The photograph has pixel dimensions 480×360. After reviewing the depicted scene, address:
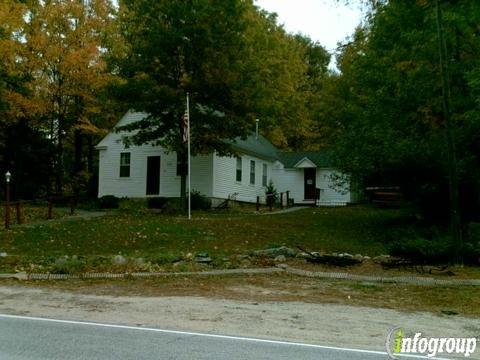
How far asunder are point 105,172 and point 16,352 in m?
29.6

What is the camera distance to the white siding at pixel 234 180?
3272 centimetres

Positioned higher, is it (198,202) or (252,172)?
(252,172)

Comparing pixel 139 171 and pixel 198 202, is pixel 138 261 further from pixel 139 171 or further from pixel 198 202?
pixel 139 171

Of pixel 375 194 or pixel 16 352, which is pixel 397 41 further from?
pixel 16 352

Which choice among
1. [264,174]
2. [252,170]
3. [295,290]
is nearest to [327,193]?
[264,174]

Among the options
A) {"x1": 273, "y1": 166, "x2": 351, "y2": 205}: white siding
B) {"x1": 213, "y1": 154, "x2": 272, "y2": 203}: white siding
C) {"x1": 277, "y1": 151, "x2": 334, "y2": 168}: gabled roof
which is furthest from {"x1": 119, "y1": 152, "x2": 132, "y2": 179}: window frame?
{"x1": 277, "y1": 151, "x2": 334, "y2": 168}: gabled roof

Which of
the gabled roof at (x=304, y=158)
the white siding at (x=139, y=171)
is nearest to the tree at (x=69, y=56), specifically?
the white siding at (x=139, y=171)

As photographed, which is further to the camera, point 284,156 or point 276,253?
point 284,156

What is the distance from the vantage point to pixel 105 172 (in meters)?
35.4

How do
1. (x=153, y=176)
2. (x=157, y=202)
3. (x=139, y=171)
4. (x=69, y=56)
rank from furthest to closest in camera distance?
(x=139, y=171)
(x=153, y=176)
(x=69, y=56)
(x=157, y=202)

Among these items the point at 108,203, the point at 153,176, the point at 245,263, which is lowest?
the point at 245,263

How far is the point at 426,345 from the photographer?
7.27 meters

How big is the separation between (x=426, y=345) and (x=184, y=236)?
39.7 feet

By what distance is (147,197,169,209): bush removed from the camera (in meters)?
30.8
